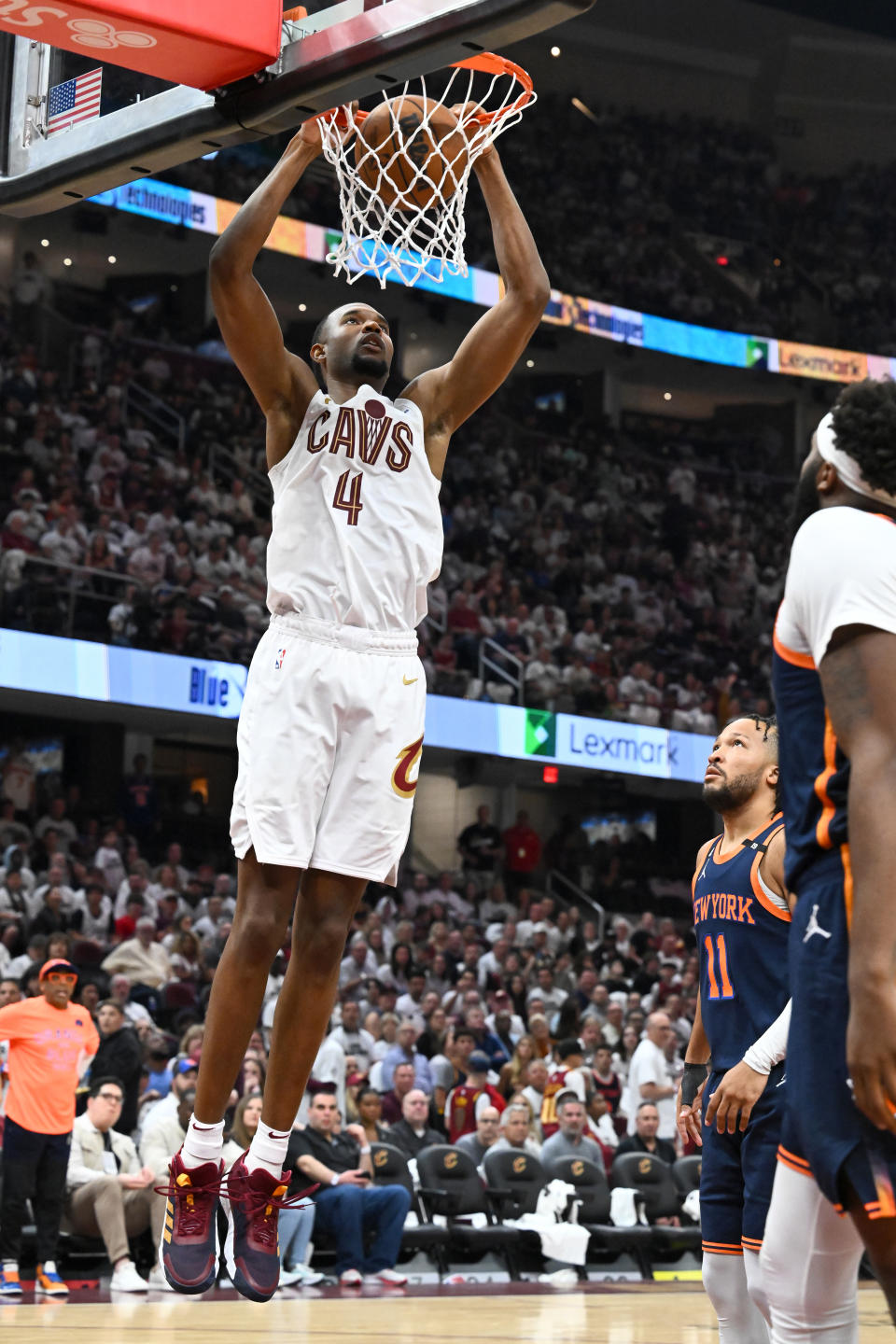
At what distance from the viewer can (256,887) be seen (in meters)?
4.13

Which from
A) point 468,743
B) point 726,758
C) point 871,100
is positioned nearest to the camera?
point 726,758

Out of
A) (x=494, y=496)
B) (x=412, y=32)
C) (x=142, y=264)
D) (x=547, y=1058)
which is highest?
(x=142, y=264)

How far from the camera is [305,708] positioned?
4184mm

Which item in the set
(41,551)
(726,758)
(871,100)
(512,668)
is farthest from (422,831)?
(726,758)

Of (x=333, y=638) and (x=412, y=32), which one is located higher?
(x=412, y=32)

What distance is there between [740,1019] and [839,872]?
7.79ft

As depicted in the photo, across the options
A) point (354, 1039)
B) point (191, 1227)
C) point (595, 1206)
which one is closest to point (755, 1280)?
point (191, 1227)

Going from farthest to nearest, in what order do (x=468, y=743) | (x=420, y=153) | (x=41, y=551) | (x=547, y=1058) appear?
1. (x=468, y=743)
2. (x=41, y=551)
3. (x=547, y=1058)
4. (x=420, y=153)

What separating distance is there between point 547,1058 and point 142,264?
14.0 metres

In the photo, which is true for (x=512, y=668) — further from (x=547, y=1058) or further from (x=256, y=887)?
(x=256, y=887)

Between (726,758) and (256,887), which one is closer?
(256,887)

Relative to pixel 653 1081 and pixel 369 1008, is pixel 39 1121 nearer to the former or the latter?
pixel 369 1008

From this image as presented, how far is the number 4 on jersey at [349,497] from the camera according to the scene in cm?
429

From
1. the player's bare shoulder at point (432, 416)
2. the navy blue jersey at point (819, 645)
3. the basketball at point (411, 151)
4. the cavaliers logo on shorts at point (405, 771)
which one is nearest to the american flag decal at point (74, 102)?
the basketball at point (411, 151)
